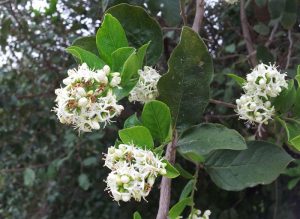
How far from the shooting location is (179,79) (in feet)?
3.18

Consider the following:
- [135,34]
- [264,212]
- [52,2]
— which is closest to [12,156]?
[52,2]

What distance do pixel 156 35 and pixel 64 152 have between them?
73.7 inches

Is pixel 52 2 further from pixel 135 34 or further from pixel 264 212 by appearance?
pixel 264 212

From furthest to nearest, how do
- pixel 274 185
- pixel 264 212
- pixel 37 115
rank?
1. pixel 37 115
2. pixel 264 212
3. pixel 274 185

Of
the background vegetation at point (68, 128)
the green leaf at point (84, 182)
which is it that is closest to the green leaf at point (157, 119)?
the background vegetation at point (68, 128)

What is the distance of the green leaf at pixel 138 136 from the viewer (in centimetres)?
84

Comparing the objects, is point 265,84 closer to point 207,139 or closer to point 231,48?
point 207,139

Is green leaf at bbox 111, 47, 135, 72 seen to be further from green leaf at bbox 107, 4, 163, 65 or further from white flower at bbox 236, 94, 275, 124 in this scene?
white flower at bbox 236, 94, 275, 124

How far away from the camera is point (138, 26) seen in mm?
1057

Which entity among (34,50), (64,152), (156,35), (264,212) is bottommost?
(264,212)

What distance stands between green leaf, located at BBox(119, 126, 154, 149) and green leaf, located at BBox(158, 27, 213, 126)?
0.45ft

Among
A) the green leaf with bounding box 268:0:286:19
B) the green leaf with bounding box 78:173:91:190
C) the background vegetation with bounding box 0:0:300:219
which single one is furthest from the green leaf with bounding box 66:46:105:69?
the green leaf with bounding box 78:173:91:190

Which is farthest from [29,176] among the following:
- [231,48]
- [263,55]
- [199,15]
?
[199,15]

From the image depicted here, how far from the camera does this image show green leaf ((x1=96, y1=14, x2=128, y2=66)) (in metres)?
0.93
